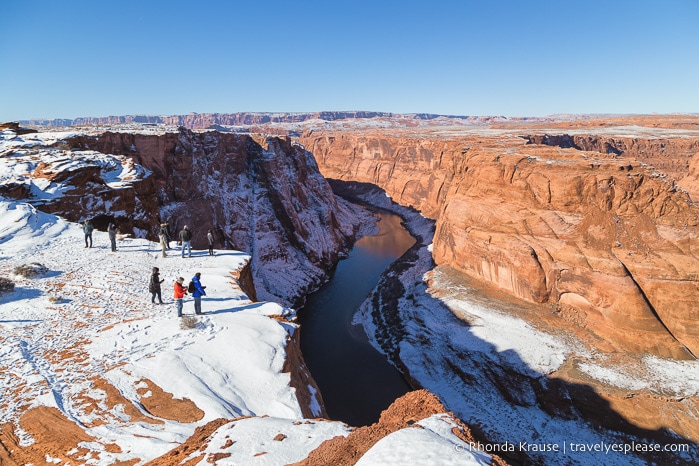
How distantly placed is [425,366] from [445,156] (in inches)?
2097

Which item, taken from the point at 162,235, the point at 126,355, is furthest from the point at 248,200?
the point at 126,355

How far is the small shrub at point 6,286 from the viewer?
42.3 ft

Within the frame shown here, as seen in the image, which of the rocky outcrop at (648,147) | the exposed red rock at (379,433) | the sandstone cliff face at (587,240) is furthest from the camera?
the rocky outcrop at (648,147)

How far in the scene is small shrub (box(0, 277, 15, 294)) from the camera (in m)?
12.9

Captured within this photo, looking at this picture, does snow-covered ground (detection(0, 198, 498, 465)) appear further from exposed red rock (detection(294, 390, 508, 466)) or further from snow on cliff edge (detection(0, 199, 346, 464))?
exposed red rock (detection(294, 390, 508, 466))

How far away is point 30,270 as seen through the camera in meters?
14.5

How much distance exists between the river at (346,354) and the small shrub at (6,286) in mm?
17187

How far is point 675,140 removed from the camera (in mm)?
71062

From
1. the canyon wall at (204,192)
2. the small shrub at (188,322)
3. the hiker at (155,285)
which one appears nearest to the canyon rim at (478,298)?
the canyon wall at (204,192)

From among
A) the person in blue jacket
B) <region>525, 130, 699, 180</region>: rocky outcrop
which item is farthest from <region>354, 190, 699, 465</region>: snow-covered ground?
<region>525, 130, 699, 180</region>: rocky outcrop

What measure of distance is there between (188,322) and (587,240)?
25.1 metres

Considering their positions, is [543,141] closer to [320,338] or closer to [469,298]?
[469,298]

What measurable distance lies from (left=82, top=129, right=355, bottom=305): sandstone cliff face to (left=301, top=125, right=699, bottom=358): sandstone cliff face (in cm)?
1711

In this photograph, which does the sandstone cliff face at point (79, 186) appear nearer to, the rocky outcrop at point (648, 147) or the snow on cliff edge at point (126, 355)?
the snow on cliff edge at point (126, 355)
